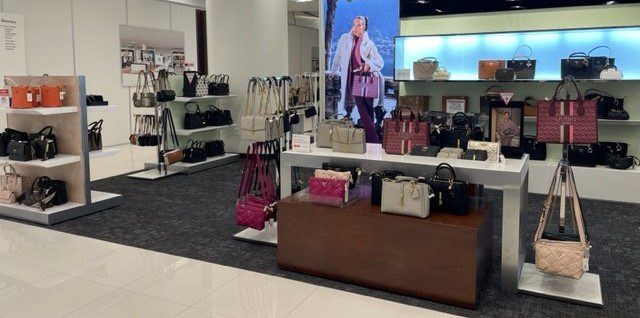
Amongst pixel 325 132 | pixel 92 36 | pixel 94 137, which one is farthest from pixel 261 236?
pixel 92 36

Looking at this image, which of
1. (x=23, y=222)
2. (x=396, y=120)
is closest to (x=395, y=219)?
(x=396, y=120)

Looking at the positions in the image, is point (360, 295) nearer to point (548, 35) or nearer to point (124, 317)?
point (124, 317)

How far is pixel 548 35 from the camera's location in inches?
254

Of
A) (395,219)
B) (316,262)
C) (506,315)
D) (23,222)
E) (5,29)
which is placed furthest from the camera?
(5,29)

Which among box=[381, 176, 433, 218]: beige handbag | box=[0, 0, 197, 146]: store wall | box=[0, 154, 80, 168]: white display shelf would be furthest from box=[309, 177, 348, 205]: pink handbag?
box=[0, 0, 197, 146]: store wall

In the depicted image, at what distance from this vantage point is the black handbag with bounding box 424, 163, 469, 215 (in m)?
3.32

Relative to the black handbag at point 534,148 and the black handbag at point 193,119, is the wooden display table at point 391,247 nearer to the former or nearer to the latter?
the black handbag at point 534,148

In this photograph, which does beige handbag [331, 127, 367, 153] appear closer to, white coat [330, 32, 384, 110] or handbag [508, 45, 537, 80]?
handbag [508, 45, 537, 80]

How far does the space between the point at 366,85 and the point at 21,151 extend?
187 inches

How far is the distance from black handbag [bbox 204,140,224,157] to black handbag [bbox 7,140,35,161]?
139 inches

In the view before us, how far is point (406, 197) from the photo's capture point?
10.8 ft

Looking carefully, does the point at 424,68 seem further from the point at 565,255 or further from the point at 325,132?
the point at 565,255

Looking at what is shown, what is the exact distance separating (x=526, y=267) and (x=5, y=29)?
28.8 ft

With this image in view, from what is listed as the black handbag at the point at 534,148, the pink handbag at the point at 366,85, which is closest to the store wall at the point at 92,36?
the pink handbag at the point at 366,85
